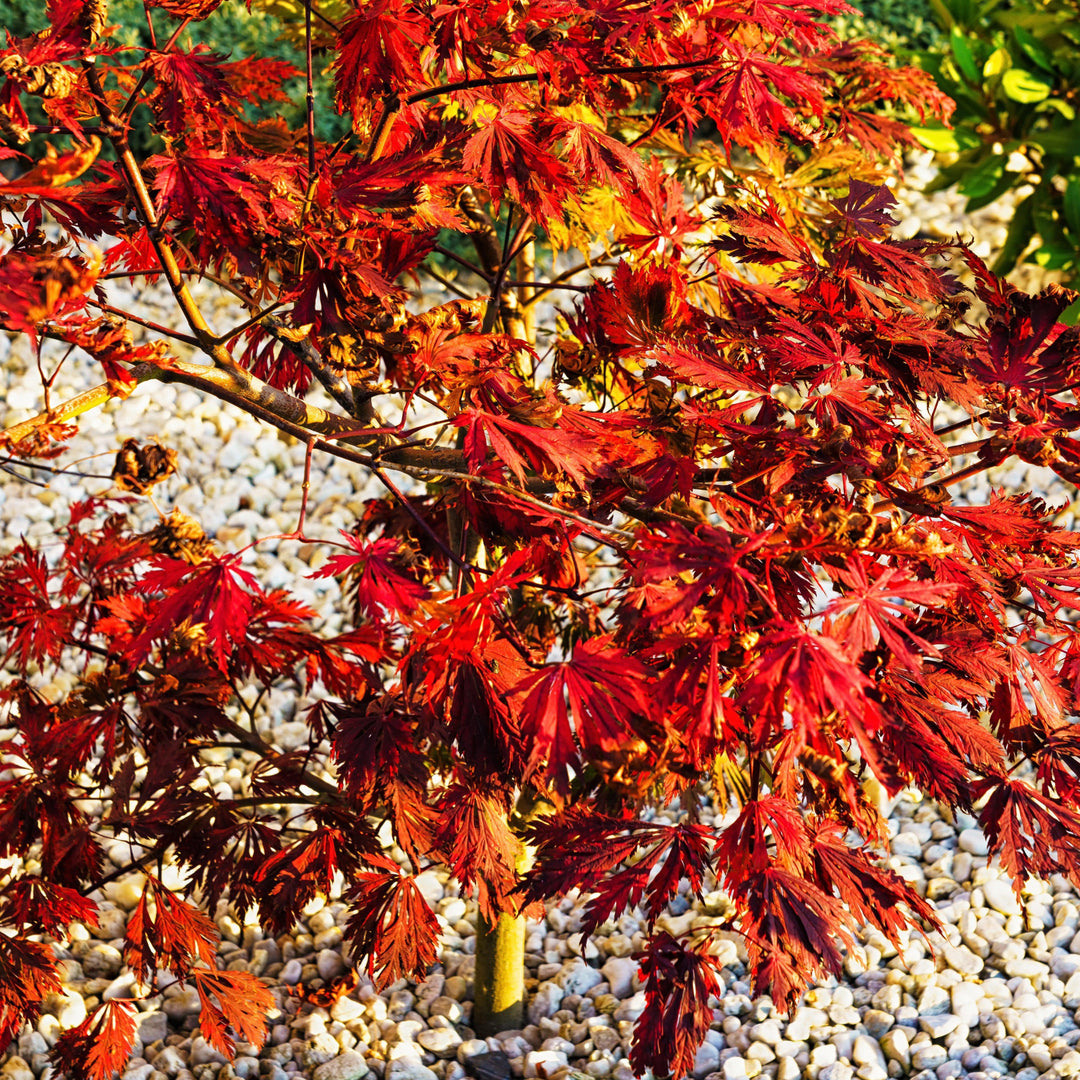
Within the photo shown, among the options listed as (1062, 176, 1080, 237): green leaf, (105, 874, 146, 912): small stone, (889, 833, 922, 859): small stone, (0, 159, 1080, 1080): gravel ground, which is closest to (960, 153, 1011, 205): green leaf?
(1062, 176, 1080, 237): green leaf

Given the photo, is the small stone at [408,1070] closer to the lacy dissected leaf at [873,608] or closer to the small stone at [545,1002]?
the small stone at [545,1002]

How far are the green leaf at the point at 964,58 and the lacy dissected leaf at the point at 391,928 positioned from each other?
3.28 meters

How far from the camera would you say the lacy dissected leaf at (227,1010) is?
155 centimetres

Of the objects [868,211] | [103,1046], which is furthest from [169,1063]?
[868,211]

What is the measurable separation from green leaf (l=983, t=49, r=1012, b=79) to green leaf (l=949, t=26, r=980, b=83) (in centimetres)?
4

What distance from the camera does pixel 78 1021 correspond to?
1938 mm

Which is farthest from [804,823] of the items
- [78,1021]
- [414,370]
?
[78,1021]

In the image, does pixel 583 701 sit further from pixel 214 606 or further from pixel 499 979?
pixel 499 979

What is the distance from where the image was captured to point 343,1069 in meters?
1.79

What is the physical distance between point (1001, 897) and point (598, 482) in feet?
4.93

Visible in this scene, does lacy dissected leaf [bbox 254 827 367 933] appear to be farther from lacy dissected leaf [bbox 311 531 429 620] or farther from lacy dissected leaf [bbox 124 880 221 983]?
lacy dissected leaf [bbox 311 531 429 620]

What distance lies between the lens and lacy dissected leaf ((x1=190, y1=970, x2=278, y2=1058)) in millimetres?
1546

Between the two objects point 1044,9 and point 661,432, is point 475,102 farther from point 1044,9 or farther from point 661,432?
point 1044,9

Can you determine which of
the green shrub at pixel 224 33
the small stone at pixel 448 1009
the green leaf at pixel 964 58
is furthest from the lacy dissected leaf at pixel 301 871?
the green shrub at pixel 224 33
